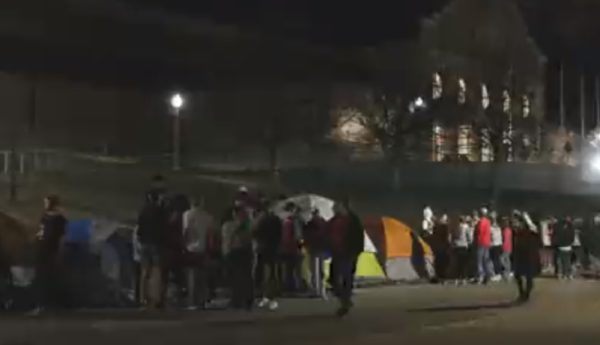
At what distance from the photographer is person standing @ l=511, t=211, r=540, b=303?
2241 cm

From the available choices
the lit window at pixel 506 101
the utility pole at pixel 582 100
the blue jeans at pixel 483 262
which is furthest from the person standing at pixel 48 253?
the utility pole at pixel 582 100

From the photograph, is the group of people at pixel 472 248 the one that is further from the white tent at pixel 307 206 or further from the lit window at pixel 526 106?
the lit window at pixel 526 106

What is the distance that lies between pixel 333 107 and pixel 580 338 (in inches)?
1568

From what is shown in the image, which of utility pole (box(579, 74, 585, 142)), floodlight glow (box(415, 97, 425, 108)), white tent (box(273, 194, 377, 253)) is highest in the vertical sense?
utility pole (box(579, 74, 585, 142))

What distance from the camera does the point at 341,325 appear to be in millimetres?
17906

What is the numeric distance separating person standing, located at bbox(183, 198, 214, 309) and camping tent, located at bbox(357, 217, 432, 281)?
6.87 meters

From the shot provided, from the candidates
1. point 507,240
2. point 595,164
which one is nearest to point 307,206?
point 507,240

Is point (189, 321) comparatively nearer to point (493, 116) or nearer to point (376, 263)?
point (376, 263)

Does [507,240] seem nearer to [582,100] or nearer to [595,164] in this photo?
[595,164]

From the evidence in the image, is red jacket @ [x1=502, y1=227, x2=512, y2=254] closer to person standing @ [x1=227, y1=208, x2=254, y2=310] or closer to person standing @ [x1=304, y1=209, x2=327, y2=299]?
person standing @ [x1=304, y1=209, x2=327, y2=299]

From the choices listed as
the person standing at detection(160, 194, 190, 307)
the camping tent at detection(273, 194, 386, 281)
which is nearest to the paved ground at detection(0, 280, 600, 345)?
the person standing at detection(160, 194, 190, 307)

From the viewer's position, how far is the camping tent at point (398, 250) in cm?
2659

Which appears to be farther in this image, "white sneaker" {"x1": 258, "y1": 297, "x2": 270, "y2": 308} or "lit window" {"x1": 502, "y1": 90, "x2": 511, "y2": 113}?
"lit window" {"x1": 502, "y1": 90, "x2": 511, "y2": 113}

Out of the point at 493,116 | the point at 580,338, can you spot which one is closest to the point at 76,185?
the point at 580,338
